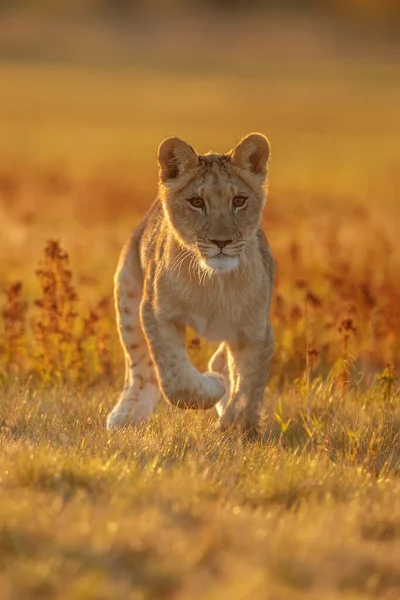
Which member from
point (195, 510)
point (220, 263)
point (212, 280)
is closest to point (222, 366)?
point (212, 280)

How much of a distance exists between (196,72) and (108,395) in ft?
236

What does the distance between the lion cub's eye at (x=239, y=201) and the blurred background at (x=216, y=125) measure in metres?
1.47

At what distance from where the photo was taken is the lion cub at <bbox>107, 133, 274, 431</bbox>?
6.80 meters

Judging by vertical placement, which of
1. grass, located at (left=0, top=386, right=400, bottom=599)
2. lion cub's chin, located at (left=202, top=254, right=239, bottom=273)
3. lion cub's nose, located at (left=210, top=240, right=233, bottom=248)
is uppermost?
lion cub's nose, located at (left=210, top=240, right=233, bottom=248)

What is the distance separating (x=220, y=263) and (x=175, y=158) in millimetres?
789

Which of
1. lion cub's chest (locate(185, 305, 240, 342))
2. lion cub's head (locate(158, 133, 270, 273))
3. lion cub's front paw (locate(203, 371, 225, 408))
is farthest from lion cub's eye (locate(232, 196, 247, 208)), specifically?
lion cub's front paw (locate(203, 371, 225, 408))

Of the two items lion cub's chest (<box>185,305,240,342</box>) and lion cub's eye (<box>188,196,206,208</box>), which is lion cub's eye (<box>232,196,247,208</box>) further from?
lion cub's chest (<box>185,305,240,342</box>)

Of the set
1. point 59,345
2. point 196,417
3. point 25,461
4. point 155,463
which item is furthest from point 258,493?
point 59,345

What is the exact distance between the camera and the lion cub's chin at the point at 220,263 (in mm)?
6660

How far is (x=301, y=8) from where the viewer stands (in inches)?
5290

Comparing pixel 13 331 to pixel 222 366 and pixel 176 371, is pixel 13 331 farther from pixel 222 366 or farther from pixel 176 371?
pixel 176 371

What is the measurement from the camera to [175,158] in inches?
280

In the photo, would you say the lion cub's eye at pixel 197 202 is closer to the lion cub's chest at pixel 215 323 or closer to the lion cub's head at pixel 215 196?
the lion cub's head at pixel 215 196

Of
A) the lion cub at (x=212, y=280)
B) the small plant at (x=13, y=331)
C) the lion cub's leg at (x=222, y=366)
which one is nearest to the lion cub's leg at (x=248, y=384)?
the lion cub at (x=212, y=280)
